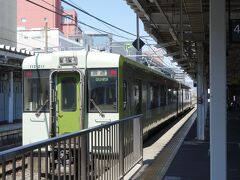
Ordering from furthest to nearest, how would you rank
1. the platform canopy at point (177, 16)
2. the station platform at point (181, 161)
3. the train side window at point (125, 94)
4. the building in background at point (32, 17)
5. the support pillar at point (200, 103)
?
the building in background at point (32, 17) → the support pillar at point (200, 103) → the train side window at point (125, 94) → the platform canopy at point (177, 16) → the station platform at point (181, 161)

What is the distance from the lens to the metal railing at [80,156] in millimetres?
4406

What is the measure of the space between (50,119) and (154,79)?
8.83m

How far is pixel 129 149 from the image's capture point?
10062mm

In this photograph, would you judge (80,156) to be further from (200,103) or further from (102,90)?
(200,103)

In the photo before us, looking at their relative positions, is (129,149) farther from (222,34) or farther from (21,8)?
(21,8)

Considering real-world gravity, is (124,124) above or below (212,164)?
above

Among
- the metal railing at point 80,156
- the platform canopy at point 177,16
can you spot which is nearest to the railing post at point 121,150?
the metal railing at point 80,156

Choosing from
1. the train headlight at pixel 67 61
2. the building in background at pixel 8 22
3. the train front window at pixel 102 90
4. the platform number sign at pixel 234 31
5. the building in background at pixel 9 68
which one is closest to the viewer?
the platform number sign at pixel 234 31

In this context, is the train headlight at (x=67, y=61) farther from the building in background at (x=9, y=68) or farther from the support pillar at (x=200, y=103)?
the building in background at (x=9, y=68)

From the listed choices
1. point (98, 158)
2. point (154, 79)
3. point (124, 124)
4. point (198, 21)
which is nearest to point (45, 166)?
point (98, 158)

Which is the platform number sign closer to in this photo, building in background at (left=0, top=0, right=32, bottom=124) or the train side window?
the train side window

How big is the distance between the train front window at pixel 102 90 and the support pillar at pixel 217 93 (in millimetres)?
4178

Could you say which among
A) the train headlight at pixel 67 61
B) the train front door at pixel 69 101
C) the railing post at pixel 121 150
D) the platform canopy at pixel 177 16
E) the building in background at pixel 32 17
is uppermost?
the building in background at pixel 32 17

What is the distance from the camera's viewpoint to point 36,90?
1209 centimetres
